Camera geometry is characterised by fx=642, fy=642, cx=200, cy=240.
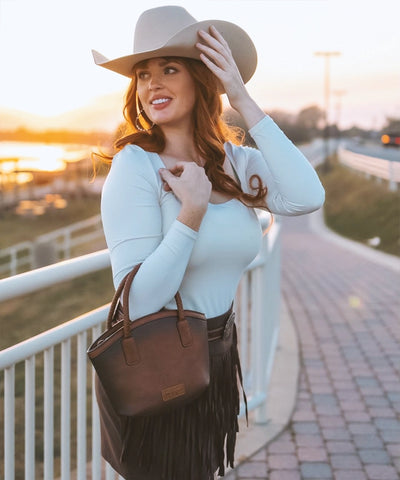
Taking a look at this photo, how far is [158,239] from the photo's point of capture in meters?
1.65

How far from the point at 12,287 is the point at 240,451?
215 centimetres

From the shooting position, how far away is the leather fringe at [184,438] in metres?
1.76

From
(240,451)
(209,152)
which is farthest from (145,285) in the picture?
(240,451)

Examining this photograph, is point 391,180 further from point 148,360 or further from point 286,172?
point 148,360

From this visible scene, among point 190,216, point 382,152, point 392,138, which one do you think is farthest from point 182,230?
point 392,138

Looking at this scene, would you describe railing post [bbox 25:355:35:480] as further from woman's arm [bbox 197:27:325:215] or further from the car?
the car

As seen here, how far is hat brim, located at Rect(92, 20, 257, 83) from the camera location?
1.76m

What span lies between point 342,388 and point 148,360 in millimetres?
3241

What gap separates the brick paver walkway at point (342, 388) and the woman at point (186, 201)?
157cm

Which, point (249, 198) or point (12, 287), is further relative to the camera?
point (249, 198)

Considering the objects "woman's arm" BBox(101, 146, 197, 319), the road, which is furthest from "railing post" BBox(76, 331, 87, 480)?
the road

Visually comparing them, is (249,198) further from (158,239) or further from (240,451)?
(240,451)

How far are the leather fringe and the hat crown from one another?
36.0 inches

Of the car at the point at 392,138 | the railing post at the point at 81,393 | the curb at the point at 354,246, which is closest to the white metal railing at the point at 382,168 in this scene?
the curb at the point at 354,246
